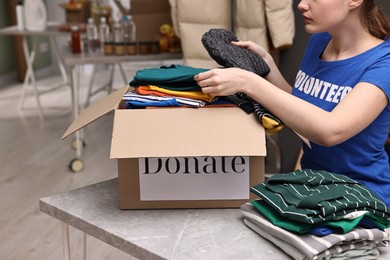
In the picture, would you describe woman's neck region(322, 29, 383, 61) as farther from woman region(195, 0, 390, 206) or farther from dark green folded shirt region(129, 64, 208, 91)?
dark green folded shirt region(129, 64, 208, 91)

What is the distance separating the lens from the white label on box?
4.23ft

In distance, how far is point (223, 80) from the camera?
1.22 m

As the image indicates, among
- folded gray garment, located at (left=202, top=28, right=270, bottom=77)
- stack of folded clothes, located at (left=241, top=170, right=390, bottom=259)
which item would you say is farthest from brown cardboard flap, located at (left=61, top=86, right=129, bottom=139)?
stack of folded clothes, located at (left=241, top=170, right=390, bottom=259)

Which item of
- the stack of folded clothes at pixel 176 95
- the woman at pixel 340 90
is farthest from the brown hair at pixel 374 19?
the stack of folded clothes at pixel 176 95

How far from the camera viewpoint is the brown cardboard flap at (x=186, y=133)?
1192mm

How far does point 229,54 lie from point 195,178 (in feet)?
1.03

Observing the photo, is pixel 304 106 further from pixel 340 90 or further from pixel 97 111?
pixel 97 111

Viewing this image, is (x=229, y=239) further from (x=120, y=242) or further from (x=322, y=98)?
(x=322, y=98)

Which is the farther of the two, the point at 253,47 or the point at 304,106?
the point at 253,47

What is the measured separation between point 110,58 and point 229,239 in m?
2.59

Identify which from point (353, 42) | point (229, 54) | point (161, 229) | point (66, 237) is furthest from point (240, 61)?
point (66, 237)

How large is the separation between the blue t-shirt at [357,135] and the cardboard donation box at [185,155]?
234mm

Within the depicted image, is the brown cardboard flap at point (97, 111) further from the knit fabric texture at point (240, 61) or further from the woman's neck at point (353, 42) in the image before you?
the woman's neck at point (353, 42)

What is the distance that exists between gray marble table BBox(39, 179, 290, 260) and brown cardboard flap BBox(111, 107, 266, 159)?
0.53 ft
